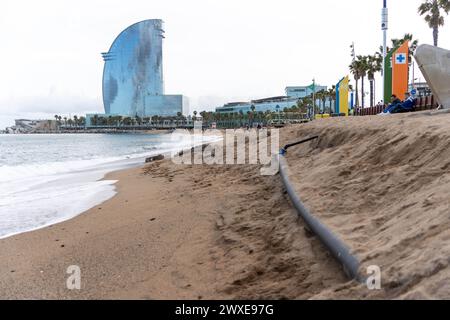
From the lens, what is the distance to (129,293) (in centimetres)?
376

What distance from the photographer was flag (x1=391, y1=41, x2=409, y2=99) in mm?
17016

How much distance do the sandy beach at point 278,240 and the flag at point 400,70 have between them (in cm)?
1111

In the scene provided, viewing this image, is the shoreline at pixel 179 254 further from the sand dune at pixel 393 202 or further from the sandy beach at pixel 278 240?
the sand dune at pixel 393 202

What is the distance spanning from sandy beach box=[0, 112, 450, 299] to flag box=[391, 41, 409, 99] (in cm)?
1111

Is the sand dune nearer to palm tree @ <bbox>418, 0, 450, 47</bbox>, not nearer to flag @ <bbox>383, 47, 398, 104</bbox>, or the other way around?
flag @ <bbox>383, 47, 398, 104</bbox>

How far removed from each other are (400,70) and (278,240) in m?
15.4

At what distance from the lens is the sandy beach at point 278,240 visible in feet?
9.57

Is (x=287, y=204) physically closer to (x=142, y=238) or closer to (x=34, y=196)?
(x=142, y=238)

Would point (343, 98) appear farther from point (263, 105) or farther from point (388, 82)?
point (263, 105)

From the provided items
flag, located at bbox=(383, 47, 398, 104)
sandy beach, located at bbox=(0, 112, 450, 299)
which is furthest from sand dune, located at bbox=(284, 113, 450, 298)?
flag, located at bbox=(383, 47, 398, 104)

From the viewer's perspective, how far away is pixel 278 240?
4625 mm

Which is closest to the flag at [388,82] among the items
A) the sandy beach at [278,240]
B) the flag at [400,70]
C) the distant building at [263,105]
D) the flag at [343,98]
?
the flag at [400,70]

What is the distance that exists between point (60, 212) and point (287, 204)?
5204 millimetres
